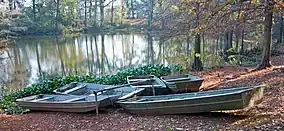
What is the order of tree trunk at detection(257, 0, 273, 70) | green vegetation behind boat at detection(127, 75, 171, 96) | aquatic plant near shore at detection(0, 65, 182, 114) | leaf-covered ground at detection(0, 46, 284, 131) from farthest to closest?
aquatic plant near shore at detection(0, 65, 182, 114) → tree trunk at detection(257, 0, 273, 70) → green vegetation behind boat at detection(127, 75, 171, 96) → leaf-covered ground at detection(0, 46, 284, 131)

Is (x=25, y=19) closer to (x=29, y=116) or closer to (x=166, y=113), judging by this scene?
(x=29, y=116)

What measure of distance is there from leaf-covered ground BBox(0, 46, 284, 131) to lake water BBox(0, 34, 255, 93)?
8136 mm

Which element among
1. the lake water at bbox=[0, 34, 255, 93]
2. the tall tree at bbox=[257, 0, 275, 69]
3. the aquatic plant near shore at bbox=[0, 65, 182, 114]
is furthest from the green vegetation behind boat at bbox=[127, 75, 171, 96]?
the lake water at bbox=[0, 34, 255, 93]

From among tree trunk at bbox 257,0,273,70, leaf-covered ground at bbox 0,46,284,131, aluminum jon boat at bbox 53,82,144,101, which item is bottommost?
leaf-covered ground at bbox 0,46,284,131

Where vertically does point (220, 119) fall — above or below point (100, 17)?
below

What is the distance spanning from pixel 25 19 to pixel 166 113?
41.5 m

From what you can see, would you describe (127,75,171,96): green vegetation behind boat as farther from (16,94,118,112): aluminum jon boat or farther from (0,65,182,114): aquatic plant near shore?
(0,65,182,114): aquatic plant near shore

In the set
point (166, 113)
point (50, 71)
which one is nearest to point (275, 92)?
point (166, 113)

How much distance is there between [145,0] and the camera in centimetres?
5925

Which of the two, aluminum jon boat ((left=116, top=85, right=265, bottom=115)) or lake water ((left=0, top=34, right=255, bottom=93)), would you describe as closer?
aluminum jon boat ((left=116, top=85, right=265, bottom=115))

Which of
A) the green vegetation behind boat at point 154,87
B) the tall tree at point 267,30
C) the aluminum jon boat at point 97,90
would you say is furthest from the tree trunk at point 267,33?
the aluminum jon boat at point 97,90

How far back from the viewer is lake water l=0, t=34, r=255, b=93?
69.5ft

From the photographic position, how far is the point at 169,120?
25.8 ft

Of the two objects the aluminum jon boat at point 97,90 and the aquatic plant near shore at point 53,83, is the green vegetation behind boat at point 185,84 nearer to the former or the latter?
the aluminum jon boat at point 97,90
